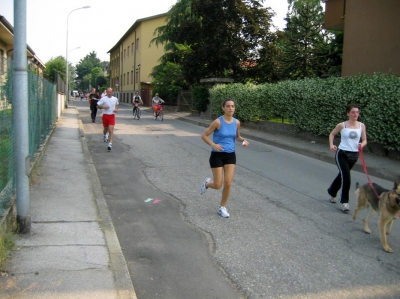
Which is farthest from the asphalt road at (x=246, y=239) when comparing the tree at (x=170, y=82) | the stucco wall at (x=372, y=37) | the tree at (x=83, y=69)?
the tree at (x=83, y=69)

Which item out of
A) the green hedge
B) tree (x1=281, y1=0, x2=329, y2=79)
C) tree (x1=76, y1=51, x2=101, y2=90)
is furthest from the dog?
tree (x1=76, y1=51, x2=101, y2=90)

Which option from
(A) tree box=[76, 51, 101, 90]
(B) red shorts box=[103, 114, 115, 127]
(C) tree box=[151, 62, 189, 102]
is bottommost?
(B) red shorts box=[103, 114, 115, 127]

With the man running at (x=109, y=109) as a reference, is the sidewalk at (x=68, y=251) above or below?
below

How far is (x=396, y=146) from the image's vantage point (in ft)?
36.3

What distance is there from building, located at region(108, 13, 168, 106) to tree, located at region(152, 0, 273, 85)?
1642 cm

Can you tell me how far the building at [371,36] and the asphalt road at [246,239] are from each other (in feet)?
Result: 25.5

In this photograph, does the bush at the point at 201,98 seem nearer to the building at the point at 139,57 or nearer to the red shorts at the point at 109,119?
the red shorts at the point at 109,119

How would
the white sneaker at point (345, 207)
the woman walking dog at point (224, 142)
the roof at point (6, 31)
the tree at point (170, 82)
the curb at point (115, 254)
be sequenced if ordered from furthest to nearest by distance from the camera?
the tree at point (170, 82) → the roof at point (6, 31) → the white sneaker at point (345, 207) → the woman walking dog at point (224, 142) → the curb at point (115, 254)

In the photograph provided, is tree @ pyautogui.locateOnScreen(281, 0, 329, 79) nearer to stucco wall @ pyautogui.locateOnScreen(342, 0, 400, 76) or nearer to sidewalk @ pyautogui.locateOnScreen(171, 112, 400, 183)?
stucco wall @ pyautogui.locateOnScreen(342, 0, 400, 76)

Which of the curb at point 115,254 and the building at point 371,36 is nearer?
the curb at point 115,254

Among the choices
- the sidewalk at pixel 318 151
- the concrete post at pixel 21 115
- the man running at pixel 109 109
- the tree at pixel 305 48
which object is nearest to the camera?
the concrete post at pixel 21 115

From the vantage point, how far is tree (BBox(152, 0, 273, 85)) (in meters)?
26.2

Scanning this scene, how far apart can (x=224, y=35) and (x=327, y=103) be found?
14022 millimetres

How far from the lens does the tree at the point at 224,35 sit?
26203mm
